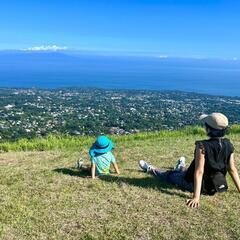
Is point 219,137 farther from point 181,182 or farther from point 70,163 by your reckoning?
point 70,163

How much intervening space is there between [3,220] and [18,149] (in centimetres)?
732

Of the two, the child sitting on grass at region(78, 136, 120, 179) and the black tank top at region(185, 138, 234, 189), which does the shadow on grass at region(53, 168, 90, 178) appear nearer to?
the child sitting on grass at region(78, 136, 120, 179)

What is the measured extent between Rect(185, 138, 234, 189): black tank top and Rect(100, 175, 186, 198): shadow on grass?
56cm

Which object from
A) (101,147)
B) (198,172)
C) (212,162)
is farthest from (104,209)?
(101,147)

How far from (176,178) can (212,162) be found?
0.85 meters

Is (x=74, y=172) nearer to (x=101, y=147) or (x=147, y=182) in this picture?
(x=101, y=147)

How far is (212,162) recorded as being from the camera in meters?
6.63

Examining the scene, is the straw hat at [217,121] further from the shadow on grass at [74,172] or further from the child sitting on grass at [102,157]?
the shadow on grass at [74,172]

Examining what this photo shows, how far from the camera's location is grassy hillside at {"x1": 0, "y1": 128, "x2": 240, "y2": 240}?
5.46 meters

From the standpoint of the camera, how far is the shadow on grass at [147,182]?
7011mm

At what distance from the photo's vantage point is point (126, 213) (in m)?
6.00

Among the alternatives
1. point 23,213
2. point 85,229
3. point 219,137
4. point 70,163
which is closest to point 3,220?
point 23,213

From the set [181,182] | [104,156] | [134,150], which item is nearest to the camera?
[181,182]

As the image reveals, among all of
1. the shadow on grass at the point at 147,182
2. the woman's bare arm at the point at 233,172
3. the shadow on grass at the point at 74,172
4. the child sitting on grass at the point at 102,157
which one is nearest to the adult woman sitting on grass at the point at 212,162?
the woman's bare arm at the point at 233,172
